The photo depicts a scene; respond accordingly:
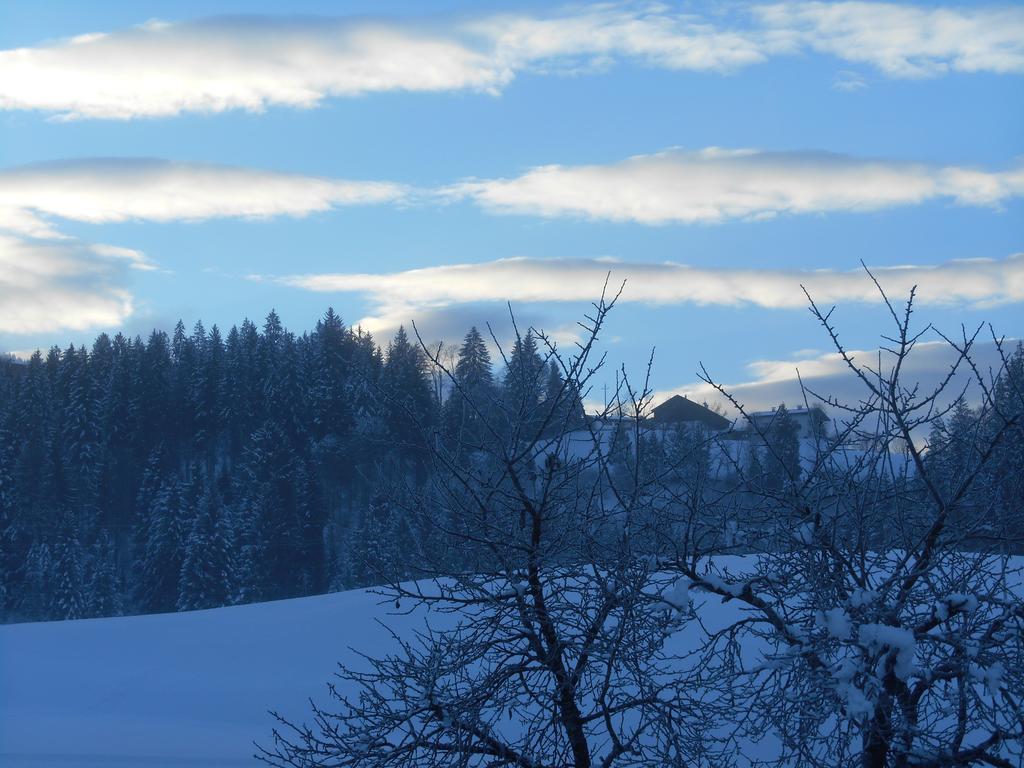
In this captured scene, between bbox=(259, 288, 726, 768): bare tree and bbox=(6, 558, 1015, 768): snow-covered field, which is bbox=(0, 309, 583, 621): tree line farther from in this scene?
bbox=(259, 288, 726, 768): bare tree

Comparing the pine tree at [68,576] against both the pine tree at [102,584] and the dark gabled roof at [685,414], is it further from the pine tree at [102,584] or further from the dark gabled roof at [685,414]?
the dark gabled roof at [685,414]

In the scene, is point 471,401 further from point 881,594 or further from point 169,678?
point 169,678

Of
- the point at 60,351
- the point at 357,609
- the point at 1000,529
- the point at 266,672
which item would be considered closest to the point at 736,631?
the point at 1000,529

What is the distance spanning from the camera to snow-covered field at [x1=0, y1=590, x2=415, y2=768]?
42.9 ft

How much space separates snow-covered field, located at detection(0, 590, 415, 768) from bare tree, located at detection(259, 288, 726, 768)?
7175 millimetres

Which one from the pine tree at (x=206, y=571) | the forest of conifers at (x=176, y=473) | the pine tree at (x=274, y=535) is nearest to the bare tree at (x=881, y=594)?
the forest of conifers at (x=176, y=473)

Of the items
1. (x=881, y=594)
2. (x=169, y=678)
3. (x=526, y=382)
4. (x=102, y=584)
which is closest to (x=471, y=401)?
(x=526, y=382)

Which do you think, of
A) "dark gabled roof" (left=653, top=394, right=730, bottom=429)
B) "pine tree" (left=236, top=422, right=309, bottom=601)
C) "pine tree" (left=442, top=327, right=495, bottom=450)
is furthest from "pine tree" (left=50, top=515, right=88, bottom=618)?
"pine tree" (left=442, top=327, right=495, bottom=450)

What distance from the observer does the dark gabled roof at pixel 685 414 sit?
691 cm

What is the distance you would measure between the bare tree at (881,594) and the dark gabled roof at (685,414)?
0.63 meters

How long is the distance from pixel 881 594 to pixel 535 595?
6.38ft

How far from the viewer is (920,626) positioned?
5477 millimetres

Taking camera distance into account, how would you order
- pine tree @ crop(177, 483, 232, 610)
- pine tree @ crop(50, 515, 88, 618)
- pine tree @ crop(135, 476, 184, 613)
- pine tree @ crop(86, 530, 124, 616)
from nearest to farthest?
pine tree @ crop(50, 515, 88, 618) < pine tree @ crop(177, 483, 232, 610) < pine tree @ crop(86, 530, 124, 616) < pine tree @ crop(135, 476, 184, 613)

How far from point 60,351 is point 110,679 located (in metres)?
37.3
